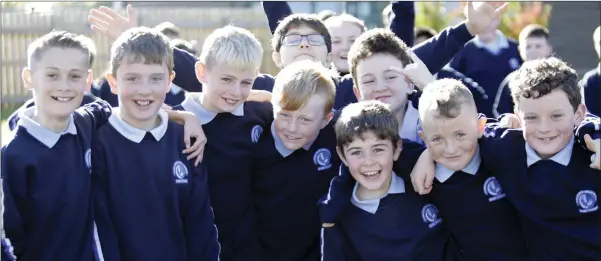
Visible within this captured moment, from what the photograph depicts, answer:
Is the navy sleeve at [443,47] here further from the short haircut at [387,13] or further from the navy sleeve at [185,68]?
the navy sleeve at [185,68]

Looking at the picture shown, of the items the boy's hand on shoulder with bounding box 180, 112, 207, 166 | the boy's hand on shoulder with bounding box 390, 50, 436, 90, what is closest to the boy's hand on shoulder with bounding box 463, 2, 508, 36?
the boy's hand on shoulder with bounding box 390, 50, 436, 90

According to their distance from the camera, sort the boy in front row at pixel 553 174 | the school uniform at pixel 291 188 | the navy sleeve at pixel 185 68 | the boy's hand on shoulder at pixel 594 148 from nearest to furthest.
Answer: the boy's hand on shoulder at pixel 594 148 < the boy in front row at pixel 553 174 < the school uniform at pixel 291 188 < the navy sleeve at pixel 185 68

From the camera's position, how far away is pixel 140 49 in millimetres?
3838

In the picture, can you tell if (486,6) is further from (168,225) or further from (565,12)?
(565,12)

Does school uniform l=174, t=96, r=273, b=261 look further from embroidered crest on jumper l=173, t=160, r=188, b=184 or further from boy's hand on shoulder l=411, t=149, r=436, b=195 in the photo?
boy's hand on shoulder l=411, t=149, r=436, b=195

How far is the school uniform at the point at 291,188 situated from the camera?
4148mm

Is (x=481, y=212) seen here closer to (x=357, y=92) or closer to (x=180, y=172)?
(x=357, y=92)

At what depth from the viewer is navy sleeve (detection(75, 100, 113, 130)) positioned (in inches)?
149

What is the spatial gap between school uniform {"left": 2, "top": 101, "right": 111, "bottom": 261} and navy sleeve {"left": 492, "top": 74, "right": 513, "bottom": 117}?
4.00 meters

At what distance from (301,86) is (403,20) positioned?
167cm

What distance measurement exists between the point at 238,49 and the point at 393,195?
3.66 ft

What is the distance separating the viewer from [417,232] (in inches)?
150

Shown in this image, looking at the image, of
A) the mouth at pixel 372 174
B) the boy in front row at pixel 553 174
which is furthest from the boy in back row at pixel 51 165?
the boy in front row at pixel 553 174

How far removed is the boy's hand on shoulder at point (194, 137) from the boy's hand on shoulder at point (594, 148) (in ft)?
5.90
